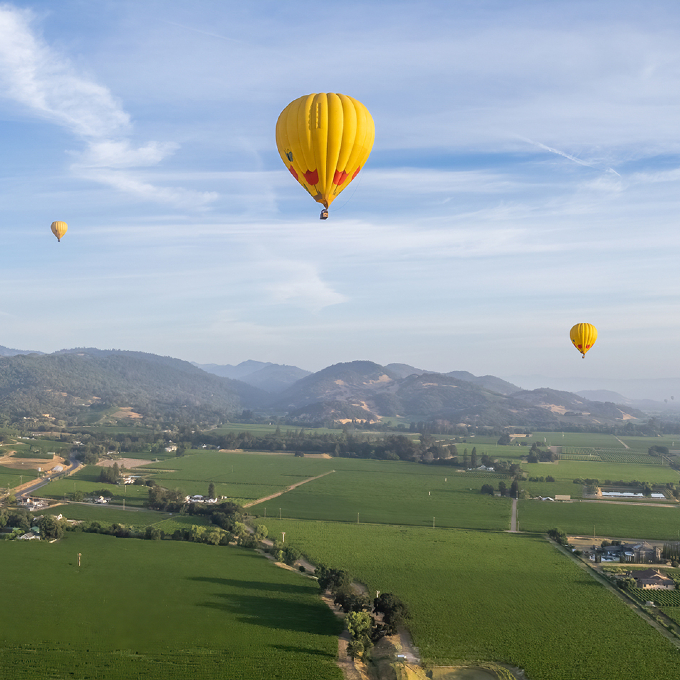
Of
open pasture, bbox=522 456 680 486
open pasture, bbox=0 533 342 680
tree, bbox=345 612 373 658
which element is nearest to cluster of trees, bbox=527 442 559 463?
open pasture, bbox=522 456 680 486

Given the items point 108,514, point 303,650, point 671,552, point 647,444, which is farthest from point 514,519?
point 647,444

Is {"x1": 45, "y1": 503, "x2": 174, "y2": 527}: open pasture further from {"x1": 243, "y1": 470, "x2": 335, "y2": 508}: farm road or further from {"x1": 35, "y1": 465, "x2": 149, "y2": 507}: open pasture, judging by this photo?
{"x1": 243, "y1": 470, "x2": 335, "y2": 508}: farm road

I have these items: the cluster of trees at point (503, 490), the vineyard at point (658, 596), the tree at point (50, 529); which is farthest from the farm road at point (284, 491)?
the vineyard at point (658, 596)

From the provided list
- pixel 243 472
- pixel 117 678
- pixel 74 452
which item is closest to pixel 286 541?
pixel 117 678

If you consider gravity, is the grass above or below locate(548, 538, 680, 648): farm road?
above

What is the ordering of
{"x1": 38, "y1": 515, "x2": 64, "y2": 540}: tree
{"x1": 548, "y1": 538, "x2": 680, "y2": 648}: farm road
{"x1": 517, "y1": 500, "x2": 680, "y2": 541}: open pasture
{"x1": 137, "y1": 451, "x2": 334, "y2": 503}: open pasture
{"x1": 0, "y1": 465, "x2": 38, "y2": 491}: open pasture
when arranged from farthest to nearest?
1. {"x1": 137, "y1": 451, "x2": 334, "y2": 503}: open pasture
2. {"x1": 0, "y1": 465, "x2": 38, "y2": 491}: open pasture
3. {"x1": 517, "y1": 500, "x2": 680, "y2": 541}: open pasture
4. {"x1": 38, "y1": 515, "x2": 64, "y2": 540}: tree
5. {"x1": 548, "y1": 538, "x2": 680, "y2": 648}: farm road

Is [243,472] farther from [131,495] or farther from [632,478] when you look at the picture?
[632,478]

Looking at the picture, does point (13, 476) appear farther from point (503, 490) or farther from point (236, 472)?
point (503, 490)
